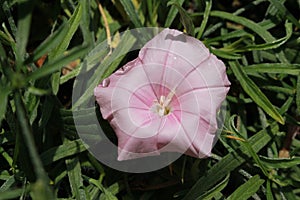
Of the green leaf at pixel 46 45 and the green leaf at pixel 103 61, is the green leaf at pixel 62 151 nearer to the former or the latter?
the green leaf at pixel 103 61

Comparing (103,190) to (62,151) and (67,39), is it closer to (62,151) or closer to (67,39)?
(62,151)

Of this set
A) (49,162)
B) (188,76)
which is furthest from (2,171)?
(188,76)

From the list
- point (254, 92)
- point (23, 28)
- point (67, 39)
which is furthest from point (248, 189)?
point (23, 28)

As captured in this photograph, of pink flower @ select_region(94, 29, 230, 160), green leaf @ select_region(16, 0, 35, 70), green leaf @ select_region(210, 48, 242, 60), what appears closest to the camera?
green leaf @ select_region(16, 0, 35, 70)

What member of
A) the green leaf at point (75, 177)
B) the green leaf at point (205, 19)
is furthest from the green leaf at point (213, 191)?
the green leaf at point (205, 19)

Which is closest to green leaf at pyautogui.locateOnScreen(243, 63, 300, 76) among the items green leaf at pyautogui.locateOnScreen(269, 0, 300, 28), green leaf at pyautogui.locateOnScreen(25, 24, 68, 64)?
green leaf at pyautogui.locateOnScreen(269, 0, 300, 28)

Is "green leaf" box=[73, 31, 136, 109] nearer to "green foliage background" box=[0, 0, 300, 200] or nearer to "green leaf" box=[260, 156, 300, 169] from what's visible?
"green foliage background" box=[0, 0, 300, 200]
